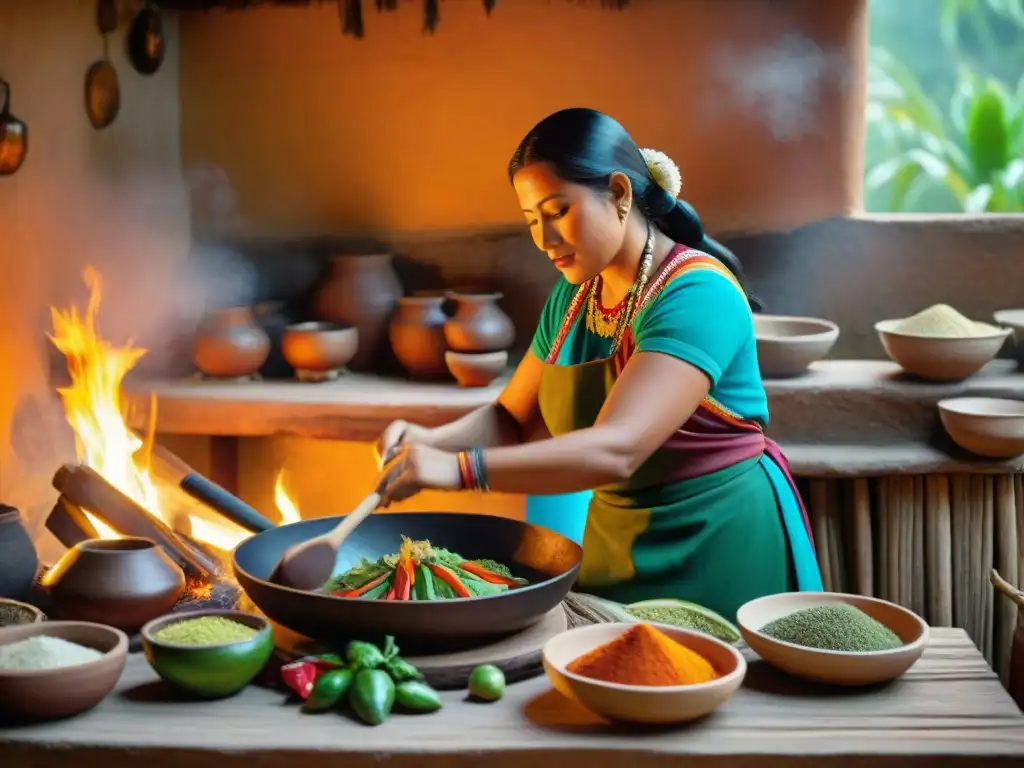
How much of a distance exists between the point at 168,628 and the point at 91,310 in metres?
2.36

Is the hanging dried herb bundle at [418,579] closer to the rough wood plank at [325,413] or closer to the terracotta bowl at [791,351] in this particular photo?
the rough wood plank at [325,413]

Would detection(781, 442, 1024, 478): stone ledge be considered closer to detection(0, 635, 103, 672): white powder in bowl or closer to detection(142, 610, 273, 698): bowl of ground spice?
detection(142, 610, 273, 698): bowl of ground spice

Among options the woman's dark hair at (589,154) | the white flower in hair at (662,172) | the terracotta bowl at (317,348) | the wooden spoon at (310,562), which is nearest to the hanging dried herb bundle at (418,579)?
the wooden spoon at (310,562)

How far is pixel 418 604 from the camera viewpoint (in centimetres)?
172

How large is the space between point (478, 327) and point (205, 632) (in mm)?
2452

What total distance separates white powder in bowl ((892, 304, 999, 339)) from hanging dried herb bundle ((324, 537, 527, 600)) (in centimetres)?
229

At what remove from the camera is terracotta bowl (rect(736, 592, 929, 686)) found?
1.70 m

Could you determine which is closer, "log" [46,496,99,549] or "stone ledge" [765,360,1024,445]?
"log" [46,496,99,549]

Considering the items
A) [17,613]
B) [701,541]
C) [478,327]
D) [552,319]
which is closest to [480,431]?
[552,319]

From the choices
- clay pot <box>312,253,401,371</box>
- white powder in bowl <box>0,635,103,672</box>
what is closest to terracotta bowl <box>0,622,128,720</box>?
white powder in bowl <box>0,635,103,672</box>

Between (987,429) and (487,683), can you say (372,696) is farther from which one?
(987,429)

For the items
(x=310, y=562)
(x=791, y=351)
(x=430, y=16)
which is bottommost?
(x=310, y=562)

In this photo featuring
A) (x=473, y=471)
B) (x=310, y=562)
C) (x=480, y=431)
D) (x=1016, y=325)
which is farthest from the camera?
(x=1016, y=325)

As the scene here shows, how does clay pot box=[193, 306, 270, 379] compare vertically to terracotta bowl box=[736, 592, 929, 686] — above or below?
above
